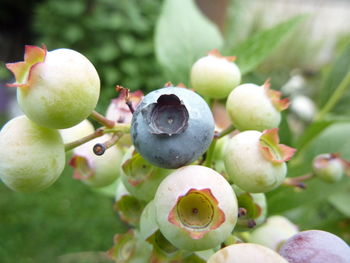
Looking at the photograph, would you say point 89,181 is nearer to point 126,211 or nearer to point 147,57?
point 126,211

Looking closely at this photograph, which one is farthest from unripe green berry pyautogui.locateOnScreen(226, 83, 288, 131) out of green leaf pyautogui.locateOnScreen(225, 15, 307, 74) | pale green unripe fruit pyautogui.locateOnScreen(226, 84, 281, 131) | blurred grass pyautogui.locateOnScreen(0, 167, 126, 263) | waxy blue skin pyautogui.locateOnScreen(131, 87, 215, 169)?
blurred grass pyautogui.locateOnScreen(0, 167, 126, 263)

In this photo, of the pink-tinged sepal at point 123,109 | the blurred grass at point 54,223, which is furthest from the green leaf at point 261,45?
the blurred grass at point 54,223

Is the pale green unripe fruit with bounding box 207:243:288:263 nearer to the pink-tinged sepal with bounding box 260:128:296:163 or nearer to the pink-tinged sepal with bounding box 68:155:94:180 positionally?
the pink-tinged sepal with bounding box 260:128:296:163

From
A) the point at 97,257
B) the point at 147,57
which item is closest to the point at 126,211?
the point at 97,257

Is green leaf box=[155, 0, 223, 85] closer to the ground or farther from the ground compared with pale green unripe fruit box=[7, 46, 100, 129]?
closer to the ground

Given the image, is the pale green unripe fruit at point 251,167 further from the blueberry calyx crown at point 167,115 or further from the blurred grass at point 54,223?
the blurred grass at point 54,223

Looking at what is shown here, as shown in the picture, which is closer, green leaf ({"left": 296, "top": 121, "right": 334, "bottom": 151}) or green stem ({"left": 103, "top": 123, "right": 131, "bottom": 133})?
green stem ({"left": 103, "top": 123, "right": 131, "bottom": 133})
